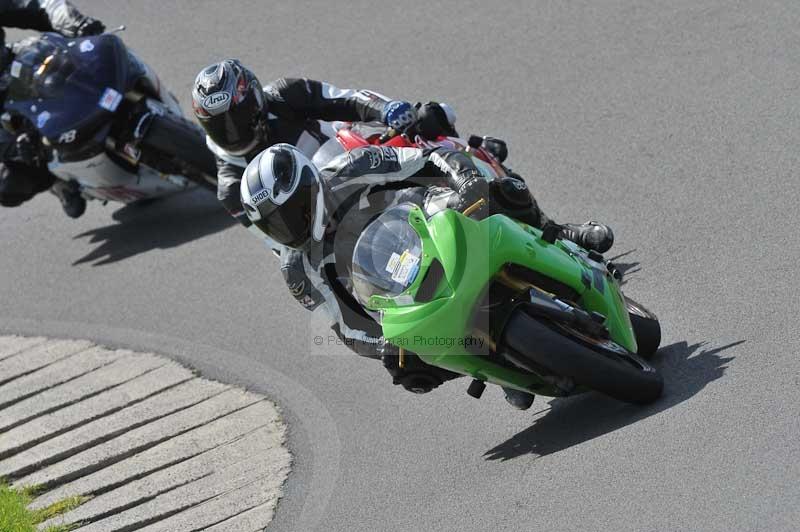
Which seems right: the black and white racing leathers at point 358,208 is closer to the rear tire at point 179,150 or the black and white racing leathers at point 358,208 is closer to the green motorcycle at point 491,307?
the green motorcycle at point 491,307

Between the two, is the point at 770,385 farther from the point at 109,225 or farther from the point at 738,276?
the point at 109,225

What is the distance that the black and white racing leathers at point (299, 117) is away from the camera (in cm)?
780

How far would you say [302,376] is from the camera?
26.3 ft

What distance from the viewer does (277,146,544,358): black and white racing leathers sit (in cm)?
625

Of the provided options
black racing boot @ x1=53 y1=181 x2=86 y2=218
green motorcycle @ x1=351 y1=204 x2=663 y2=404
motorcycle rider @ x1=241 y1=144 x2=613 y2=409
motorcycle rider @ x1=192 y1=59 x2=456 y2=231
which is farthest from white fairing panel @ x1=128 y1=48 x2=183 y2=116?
green motorcycle @ x1=351 y1=204 x2=663 y2=404

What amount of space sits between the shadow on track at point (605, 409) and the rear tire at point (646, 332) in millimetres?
72

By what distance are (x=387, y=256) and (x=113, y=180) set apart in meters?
5.13

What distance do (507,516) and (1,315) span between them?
579 centimetres

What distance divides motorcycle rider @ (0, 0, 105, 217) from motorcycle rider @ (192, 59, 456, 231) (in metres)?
2.82

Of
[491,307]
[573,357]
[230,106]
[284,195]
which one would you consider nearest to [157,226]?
[230,106]

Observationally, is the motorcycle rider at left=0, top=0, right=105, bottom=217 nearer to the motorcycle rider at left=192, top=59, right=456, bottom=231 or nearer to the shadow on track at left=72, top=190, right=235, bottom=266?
the shadow on track at left=72, top=190, right=235, bottom=266

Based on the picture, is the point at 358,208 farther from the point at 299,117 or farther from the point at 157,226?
the point at 157,226

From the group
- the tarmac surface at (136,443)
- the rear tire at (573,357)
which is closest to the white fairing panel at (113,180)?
the tarmac surface at (136,443)

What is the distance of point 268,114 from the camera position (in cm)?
800
